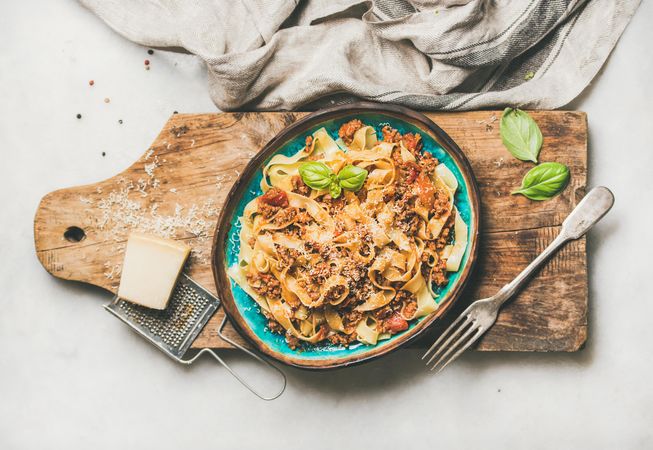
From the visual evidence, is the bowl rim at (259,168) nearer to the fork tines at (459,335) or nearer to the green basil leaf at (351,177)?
the fork tines at (459,335)

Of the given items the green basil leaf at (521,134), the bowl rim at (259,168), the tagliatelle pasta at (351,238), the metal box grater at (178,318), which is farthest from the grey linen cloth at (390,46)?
the metal box grater at (178,318)

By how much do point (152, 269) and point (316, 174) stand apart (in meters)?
1.30

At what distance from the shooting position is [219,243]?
3713 millimetres

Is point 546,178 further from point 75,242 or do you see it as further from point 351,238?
point 75,242

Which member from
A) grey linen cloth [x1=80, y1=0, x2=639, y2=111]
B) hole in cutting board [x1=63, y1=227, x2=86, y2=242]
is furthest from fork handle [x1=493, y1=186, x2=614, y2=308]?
hole in cutting board [x1=63, y1=227, x2=86, y2=242]

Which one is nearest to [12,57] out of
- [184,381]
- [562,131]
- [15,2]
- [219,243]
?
[15,2]

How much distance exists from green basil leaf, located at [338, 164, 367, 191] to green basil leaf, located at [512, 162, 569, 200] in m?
1.11

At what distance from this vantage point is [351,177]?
3514 mm

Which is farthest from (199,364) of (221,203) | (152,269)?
(221,203)

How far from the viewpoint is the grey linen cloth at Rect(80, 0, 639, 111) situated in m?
3.79

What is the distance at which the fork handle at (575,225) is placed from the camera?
11.9ft

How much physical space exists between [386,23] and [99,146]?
2376mm

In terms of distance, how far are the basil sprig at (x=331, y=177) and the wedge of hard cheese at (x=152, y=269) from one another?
1016 mm

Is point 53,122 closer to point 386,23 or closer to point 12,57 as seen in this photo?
point 12,57
